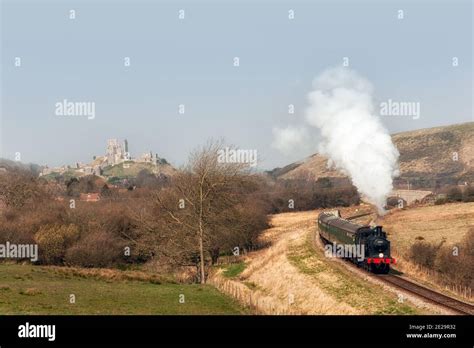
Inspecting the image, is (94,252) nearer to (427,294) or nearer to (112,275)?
(112,275)

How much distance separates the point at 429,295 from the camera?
75.2 feet

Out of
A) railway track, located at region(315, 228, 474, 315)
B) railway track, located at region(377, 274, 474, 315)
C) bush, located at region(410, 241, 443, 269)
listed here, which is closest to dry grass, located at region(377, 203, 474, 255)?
bush, located at region(410, 241, 443, 269)

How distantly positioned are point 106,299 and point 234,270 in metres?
16.6

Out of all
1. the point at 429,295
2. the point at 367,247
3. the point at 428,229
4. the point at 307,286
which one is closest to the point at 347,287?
the point at 307,286

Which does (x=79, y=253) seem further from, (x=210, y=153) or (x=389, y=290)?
(x=389, y=290)

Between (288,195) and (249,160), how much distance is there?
50862mm

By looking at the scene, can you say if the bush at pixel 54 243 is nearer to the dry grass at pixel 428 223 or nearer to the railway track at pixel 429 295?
the dry grass at pixel 428 223

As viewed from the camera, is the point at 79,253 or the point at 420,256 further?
the point at 79,253

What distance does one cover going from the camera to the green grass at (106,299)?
21.6 meters

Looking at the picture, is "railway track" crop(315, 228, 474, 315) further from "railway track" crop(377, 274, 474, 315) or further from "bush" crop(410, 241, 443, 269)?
"bush" crop(410, 241, 443, 269)

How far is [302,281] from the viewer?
95.0 ft

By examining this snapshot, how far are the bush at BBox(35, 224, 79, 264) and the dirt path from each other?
16725mm
